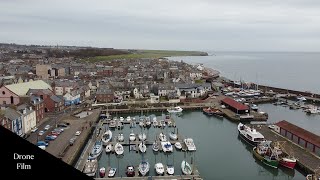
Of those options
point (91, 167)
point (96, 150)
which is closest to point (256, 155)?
point (96, 150)

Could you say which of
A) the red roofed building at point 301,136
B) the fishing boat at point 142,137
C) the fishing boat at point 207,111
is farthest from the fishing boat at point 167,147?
the fishing boat at point 207,111

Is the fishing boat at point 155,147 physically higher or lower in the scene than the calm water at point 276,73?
lower

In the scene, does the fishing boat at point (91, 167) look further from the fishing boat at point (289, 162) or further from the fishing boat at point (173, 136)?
the fishing boat at point (289, 162)

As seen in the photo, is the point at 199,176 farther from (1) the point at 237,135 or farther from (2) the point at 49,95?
(2) the point at 49,95

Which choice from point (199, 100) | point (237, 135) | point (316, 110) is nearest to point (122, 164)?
point (237, 135)

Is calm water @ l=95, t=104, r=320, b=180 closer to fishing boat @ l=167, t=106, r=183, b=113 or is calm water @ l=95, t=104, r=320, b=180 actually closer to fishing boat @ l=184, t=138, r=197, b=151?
fishing boat @ l=184, t=138, r=197, b=151
